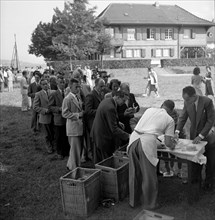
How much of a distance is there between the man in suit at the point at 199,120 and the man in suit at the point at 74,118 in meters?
2.17

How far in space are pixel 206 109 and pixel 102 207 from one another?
238 cm

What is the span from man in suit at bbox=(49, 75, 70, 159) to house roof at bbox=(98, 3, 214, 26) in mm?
37963

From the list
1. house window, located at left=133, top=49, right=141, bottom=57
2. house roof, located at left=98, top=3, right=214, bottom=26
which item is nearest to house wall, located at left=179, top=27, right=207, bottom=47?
house roof, located at left=98, top=3, right=214, bottom=26

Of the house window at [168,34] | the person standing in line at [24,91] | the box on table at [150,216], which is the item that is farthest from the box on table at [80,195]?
the house window at [168,34]

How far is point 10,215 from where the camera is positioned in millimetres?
4832

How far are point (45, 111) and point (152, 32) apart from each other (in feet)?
137

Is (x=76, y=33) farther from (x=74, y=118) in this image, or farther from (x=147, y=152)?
(x=147, y=152)

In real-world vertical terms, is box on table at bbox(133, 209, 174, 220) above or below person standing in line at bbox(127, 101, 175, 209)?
below

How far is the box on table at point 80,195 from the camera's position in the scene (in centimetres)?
453

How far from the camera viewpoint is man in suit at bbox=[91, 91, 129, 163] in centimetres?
510

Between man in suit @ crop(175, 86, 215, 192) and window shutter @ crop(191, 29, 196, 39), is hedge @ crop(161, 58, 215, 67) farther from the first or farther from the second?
man in suit @ crop(175, 86, 215, 192)

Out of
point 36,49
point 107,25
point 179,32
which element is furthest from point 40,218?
point 36,49

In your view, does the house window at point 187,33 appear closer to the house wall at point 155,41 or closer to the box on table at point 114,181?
the house wall at point 155,41

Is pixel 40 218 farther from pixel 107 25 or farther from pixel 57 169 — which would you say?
pixel 107 25
